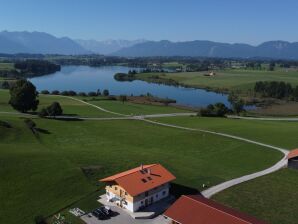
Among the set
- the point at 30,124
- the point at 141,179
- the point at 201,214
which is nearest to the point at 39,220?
the point at 141,179

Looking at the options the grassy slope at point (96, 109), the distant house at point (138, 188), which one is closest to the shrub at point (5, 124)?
the grassy slope at point (96, 109)

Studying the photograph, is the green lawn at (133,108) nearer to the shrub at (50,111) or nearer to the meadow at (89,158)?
the meadow at (89,158)

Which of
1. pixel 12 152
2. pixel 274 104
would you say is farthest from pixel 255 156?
pixel 274 104

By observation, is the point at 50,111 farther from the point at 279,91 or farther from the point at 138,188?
the point at 279,91

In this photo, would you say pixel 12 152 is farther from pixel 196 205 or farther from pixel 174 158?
pixel 196 205

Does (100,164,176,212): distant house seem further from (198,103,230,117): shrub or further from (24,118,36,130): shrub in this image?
(198,103,230,117): shrub

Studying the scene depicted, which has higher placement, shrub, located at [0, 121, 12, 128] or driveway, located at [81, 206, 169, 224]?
shrub, located at [0, 121, 12, 128]

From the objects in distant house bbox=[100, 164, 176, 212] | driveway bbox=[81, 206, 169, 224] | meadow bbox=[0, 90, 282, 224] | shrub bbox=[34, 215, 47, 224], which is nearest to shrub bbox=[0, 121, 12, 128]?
meadow bbox=[0, 90, 282, 224]
